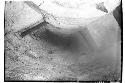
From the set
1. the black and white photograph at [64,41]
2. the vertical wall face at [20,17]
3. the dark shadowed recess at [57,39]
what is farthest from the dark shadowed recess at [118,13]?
the vertical wall face at [20,17]

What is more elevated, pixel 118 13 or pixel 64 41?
pixel 118 13

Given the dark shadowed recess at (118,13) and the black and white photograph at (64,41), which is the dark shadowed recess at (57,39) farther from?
the dark shadowed recess at (118,13)

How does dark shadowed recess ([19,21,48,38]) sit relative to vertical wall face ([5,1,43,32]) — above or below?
below

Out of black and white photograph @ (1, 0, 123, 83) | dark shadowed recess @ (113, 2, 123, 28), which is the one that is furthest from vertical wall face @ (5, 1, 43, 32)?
dark shadowed recess @ (113, 2, 123, 28)

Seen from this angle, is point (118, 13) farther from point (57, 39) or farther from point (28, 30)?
point (28, 30)

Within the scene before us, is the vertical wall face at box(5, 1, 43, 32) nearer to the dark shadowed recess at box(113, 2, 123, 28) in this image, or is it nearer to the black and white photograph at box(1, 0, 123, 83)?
the black and white photograph at box(1, 0, 123, 83)

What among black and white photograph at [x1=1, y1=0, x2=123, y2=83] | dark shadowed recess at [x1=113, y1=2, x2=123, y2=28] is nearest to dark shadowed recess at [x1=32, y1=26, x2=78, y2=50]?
black and white photograph at [x1=1, y1=0, x2=123, y2=83]

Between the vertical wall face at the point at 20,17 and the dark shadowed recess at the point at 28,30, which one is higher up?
the vertical wall face at the point at 20,17

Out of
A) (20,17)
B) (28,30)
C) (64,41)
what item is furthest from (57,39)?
(20,17)

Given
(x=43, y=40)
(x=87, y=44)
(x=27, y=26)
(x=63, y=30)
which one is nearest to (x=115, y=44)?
(x=87, y=44)
